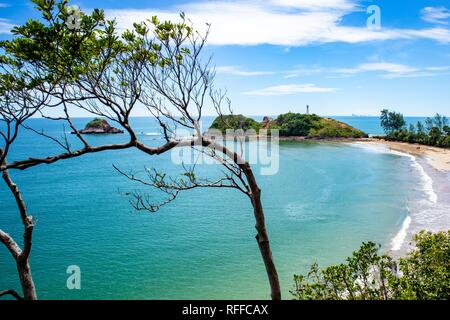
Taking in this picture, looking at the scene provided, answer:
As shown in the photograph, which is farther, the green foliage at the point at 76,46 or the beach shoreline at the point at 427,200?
the beach shoreline at the point at 427,200

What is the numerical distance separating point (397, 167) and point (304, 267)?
37910 millimetres

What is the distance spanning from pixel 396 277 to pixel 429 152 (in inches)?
2593

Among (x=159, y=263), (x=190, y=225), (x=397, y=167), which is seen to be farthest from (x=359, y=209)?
(x=397, y=167)

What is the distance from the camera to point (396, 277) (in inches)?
344

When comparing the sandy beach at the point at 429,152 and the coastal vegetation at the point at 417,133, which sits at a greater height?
the coastal vegetation at the point at 417,133

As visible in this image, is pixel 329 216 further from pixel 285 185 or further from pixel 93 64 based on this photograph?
pixel 93 64

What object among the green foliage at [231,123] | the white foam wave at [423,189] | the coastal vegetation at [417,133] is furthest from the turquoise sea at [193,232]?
the coastal vegetation at [417,133]

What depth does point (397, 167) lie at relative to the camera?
5197 cm

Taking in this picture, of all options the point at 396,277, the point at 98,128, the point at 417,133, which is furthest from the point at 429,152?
the point at 98,128

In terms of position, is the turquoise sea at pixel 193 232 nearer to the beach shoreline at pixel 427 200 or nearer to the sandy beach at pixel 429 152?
the beach shoreline at pixel 427 200

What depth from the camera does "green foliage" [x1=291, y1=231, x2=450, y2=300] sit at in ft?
26.0

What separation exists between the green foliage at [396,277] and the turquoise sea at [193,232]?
8.21 metres

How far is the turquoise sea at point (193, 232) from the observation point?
18.8 meters

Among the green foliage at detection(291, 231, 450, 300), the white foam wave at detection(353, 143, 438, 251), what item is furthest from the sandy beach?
the green foliage at detection(291, 231, 450, 300)
